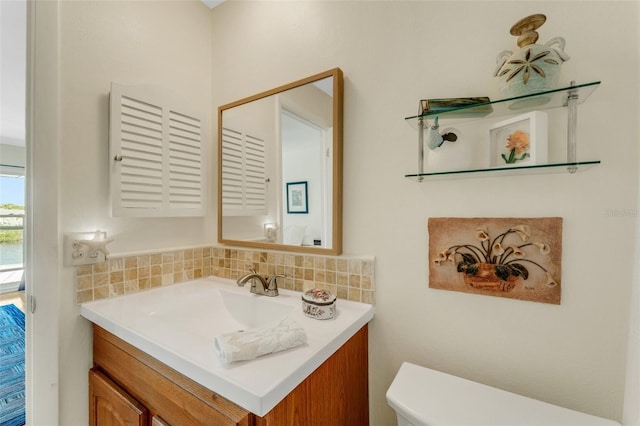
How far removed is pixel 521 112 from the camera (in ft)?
2.68

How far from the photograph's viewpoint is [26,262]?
99 centimetres

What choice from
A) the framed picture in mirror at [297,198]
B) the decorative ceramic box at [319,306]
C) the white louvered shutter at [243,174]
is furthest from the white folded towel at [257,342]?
the white louvered shutter at [243,174]

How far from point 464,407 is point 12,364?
155 centimetres

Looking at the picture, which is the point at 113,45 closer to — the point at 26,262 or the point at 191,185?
the point at 191,185

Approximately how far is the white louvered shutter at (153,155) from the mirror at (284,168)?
159mm

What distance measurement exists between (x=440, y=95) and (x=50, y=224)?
1481 mm

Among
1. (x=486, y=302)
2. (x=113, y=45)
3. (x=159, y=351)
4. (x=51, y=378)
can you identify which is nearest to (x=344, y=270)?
(x=486, y=302)

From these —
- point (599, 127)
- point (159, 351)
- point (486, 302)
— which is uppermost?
point (599, 127)

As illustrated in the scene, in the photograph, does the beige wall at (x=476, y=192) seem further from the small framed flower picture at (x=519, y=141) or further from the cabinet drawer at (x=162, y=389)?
the cabinet drawer at (x=162, y=389)

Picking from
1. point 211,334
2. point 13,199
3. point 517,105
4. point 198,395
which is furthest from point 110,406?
point 517,105

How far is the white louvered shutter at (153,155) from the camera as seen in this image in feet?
3.73

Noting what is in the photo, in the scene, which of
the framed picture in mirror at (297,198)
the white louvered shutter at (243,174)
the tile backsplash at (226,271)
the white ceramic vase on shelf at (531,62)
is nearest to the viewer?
the white ceramic vase on shelf at (531,62)

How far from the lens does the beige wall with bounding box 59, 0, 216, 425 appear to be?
1.05 meters

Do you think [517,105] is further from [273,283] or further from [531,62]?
[273,283]
